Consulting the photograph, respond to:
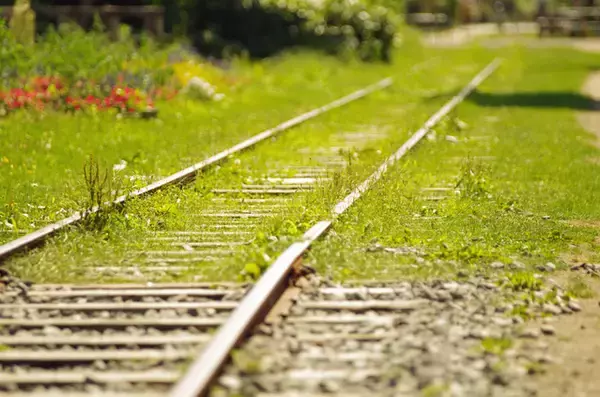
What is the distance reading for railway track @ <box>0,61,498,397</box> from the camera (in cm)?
523

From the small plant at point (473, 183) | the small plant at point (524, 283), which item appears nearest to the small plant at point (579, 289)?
the small plant at point (524, 283)

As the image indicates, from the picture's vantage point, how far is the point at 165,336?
5824 mm

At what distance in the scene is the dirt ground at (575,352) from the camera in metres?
5.30

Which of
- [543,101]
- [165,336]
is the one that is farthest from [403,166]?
[543,101]

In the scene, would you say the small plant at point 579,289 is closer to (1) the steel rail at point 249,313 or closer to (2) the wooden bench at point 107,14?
(1) the steel rail at point 249,313

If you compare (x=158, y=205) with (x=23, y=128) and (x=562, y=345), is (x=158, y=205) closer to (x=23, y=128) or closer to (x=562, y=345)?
(x=562, y=345)

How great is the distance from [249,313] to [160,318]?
21.5 inches

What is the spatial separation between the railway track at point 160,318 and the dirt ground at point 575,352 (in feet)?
2.66

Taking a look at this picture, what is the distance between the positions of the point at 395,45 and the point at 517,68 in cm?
379

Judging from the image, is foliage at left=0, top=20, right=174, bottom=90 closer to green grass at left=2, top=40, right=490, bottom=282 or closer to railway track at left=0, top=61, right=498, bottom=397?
green grass at left=2, top=40, right=490, bottom=282

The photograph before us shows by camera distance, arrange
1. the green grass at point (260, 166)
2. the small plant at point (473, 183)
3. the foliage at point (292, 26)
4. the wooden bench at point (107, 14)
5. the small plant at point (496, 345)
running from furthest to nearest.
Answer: the foliage at point (292, 26) → the wooden bench at point (107, 14) → the small plant at point (473, 183) → the green grass at point (260, 166) → the small plant at point (496, 345)

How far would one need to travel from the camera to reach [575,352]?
5844 millimetres

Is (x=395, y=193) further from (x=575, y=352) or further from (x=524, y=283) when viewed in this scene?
(x=575, y=352)

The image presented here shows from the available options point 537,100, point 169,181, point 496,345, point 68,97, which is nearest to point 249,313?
point 496,345
